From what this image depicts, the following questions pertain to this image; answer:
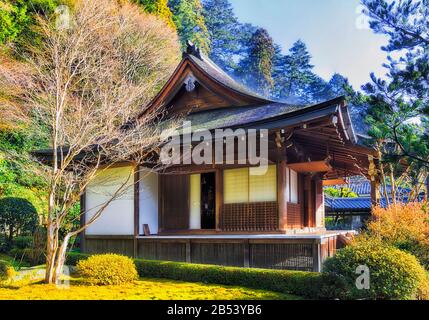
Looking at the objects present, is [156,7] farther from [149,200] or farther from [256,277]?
[256,277]

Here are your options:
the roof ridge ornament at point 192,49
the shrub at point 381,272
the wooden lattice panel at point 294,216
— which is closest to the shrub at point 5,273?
the shrub at point 381,272

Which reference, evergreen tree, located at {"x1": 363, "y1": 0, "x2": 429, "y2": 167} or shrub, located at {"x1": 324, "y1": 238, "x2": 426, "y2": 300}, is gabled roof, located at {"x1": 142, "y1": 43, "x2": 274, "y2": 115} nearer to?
evergreen tree, located at {"x1": 363, "y1": 0, "x2": 429, "y2": 167}

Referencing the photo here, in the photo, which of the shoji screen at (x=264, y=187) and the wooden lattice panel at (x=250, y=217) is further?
the shoji screen at (x=264, y=187)

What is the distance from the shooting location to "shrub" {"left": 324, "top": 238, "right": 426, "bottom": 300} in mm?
6910

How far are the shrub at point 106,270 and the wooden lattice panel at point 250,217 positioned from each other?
3.47 meters

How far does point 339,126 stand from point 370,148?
2.23 meters

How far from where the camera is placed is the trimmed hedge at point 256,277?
757cm

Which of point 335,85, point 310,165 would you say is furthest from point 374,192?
point 335,85

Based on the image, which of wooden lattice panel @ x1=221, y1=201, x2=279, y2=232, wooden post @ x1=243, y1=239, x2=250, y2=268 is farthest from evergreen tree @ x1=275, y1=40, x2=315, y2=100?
wooden post @ x1=243, y1=239, x2=250, y2=268

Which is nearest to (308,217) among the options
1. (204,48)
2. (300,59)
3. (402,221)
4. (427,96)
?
(402,221)

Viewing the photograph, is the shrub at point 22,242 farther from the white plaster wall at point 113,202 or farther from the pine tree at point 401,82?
the pine tree at point 401,82

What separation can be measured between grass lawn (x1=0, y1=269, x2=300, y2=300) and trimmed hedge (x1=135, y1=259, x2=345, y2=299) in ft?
0.80

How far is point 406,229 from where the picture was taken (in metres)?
10.6
